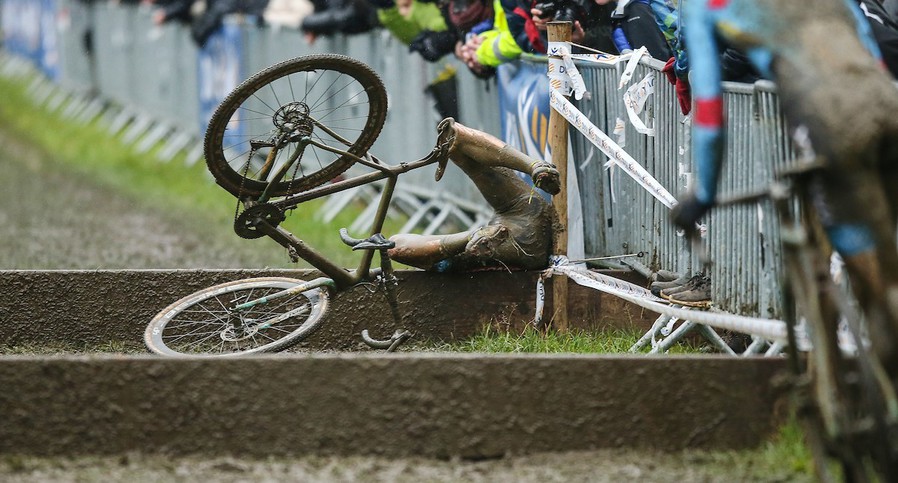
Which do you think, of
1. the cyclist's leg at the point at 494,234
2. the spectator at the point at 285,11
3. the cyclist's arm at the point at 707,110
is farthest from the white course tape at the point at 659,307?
the spectator at the point at 285,11

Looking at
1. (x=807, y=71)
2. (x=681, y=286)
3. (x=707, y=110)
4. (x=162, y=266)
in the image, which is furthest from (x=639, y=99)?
(x=162, y=266)

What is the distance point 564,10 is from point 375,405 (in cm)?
449

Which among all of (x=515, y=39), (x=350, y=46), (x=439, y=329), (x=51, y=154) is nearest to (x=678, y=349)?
(x=439, y=329)

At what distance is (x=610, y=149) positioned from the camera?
9125 mm

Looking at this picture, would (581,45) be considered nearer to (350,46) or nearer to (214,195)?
(350,46)

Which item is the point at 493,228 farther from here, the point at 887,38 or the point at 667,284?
the point at 887,38

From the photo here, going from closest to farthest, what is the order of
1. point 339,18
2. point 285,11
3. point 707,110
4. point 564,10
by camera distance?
point 707,110 < point 564,10 < point 339,18 < point 285,11

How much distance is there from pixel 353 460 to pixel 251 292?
95.6 inches

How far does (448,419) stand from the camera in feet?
21.1

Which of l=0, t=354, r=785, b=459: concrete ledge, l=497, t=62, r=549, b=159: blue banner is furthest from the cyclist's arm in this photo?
l=497, t=62, r=549, b=159: blue banner

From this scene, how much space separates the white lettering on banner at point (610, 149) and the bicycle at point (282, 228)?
0.64 m

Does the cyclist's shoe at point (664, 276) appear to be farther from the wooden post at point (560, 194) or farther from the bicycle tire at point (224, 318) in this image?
the bicycle tire at point (224, 318)

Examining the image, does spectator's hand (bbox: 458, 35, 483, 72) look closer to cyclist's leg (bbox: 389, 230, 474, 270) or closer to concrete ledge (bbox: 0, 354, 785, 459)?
cyclist's leg (bbox: 389, 230, 474, 270)

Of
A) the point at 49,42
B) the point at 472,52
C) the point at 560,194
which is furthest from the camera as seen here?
the point at 49,42
